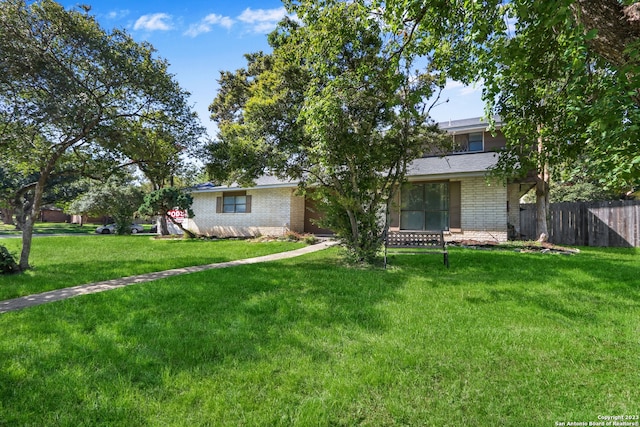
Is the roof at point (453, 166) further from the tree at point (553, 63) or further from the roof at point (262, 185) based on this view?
the roof at point (262, 185)

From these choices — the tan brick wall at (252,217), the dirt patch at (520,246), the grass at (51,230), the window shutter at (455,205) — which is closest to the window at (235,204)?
the tan brick wall at (252,217)

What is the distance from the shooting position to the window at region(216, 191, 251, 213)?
1996 cm

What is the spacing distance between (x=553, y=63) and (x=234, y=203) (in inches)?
705

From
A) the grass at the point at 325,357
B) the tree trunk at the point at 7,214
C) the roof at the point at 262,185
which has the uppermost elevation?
the roof at the point at 262,185

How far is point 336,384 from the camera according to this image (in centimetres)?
268

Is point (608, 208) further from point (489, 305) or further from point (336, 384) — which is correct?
point (336, 384)

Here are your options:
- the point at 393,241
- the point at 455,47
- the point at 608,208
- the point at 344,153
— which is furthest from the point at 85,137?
the point at 608,208

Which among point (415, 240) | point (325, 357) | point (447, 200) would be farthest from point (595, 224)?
point (325, 357)

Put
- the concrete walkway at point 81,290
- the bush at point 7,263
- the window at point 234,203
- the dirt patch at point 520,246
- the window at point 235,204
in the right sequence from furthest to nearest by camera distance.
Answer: the window at point 235,204, the window at point 234,203, the dirt patch at point 520,246, the bush at point 7,263, the concrete walkway at point 81,290

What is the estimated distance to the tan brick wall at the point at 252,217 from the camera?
18594 mm

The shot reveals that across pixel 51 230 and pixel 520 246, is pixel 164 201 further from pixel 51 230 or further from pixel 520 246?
pixel 520 246

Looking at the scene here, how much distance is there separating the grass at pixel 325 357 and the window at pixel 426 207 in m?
8.64

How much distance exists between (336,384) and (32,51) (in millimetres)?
9079

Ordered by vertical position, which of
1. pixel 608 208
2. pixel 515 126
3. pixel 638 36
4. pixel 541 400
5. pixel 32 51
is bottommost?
pixel 541 400
